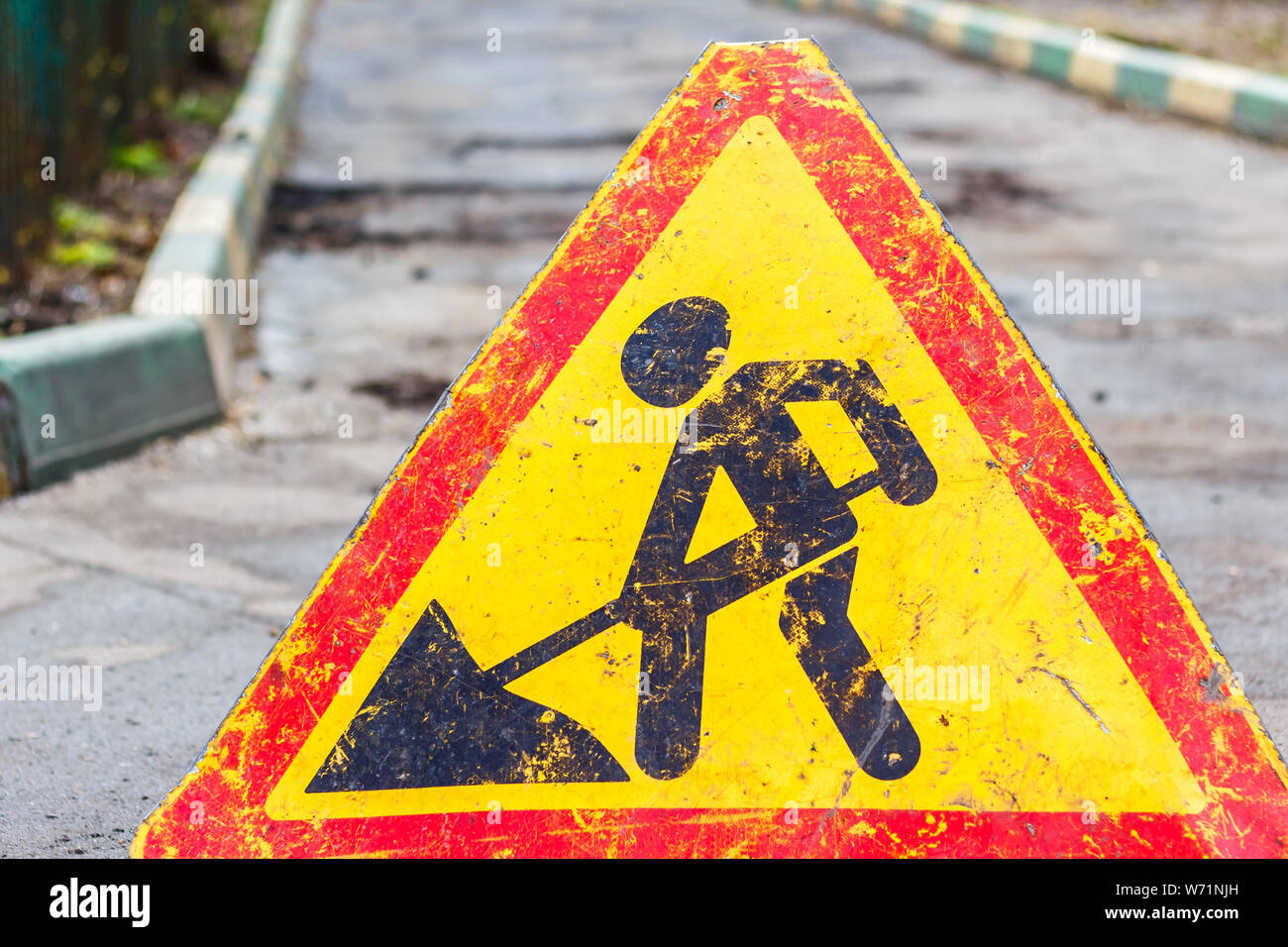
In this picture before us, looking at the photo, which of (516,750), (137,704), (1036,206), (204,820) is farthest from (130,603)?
(1036,206)

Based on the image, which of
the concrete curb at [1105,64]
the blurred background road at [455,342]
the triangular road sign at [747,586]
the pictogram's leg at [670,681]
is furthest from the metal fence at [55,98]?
the concrete curb at [1105,64]

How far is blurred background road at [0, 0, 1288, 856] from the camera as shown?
2.84m

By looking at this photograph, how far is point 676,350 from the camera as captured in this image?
190 cm

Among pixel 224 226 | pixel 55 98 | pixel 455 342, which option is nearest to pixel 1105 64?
pixel 455 342

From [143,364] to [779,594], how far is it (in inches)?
113

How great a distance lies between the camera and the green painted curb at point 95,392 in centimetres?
366

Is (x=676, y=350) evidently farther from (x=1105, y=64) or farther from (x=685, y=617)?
(x=1105, y=64)

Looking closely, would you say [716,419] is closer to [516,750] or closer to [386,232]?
[516,750]

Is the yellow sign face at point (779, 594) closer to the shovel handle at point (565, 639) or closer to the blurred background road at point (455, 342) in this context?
the shovel handle at point (565, 639)

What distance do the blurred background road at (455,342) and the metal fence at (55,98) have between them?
2.91ft

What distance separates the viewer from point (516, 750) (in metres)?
1.86

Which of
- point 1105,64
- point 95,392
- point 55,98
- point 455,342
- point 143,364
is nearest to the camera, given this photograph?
point 95,392

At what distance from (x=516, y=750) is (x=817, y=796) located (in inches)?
16.7

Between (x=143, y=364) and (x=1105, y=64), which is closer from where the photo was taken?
(x=143, y=364)
